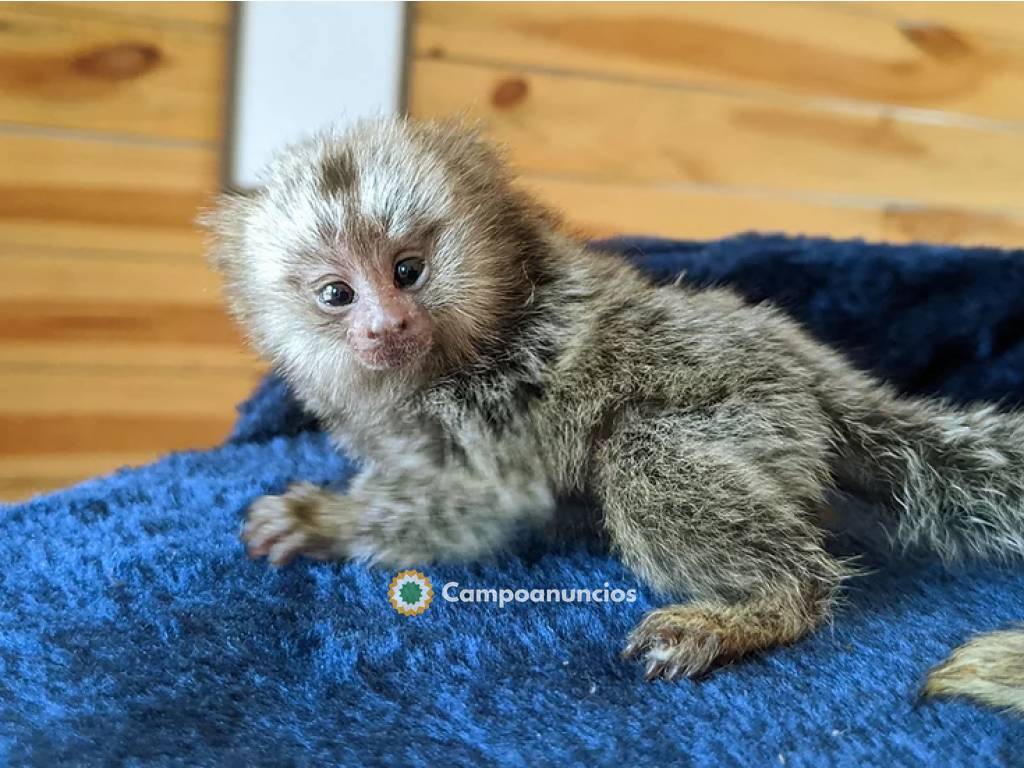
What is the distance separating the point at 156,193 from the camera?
8.04 feet

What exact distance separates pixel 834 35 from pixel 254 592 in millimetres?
2486

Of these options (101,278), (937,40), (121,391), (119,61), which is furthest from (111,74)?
(937,40)

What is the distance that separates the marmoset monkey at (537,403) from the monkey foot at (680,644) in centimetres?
7

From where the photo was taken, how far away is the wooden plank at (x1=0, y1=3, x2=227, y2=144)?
2277mm

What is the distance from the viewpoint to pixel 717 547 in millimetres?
1190

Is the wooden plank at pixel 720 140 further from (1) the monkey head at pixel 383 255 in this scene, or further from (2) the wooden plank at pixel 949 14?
(1) the monkey head at pixel 383 255

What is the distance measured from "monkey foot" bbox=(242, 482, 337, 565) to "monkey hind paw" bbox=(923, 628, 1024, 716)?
33.4 inches

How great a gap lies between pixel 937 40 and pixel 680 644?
2.53 meters

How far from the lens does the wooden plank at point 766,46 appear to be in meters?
2.54

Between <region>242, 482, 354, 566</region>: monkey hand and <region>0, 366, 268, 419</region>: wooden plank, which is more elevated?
<region>242, 482, 354, 566</region>: monkey hand

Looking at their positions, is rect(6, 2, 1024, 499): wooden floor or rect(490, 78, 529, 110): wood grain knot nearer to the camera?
rect(6, 2, 1024, 499): wooden floor

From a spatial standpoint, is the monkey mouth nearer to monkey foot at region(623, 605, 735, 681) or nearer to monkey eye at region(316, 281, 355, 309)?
monkey eye at region(316, 281, 355, 309)

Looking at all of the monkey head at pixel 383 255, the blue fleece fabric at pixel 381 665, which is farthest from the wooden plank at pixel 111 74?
the blue fleece fabric at pixel 381 665

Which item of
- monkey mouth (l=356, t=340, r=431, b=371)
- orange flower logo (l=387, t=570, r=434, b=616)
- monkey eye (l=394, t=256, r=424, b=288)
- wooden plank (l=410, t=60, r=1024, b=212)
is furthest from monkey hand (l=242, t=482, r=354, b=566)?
wooden plank (l=410, t=60, r=1024, b=212)
